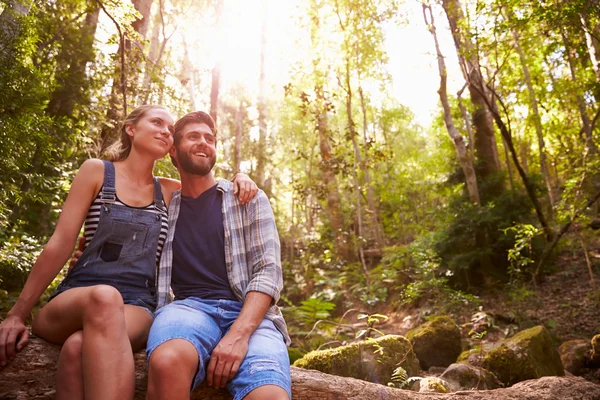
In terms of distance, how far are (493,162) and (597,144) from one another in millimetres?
2631

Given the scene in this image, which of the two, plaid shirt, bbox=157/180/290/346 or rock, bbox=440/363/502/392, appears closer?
plaid shirt, bbox=157/180/290/346

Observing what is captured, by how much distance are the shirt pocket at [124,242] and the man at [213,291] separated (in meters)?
0.19

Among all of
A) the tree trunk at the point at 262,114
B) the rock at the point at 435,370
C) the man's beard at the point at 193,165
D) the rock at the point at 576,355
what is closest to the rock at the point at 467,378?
the rock at the point at 435,370

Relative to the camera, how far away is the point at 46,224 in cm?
881

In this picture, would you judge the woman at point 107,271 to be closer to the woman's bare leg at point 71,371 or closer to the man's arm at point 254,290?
the woman's bare leg at point 71,371

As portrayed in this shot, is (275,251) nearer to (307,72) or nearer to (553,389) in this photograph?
(553,389)

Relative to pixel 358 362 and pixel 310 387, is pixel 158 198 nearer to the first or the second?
pixel 310 387

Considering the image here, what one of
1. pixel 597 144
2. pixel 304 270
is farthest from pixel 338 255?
pixel 597 144

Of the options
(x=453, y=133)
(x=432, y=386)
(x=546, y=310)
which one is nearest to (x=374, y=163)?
(x=453, y=133)

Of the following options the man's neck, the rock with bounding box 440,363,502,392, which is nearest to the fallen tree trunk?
the man's neck

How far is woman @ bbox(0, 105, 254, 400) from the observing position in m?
2.04

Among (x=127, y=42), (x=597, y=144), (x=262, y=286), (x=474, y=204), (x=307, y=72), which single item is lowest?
(x=262, y=286)

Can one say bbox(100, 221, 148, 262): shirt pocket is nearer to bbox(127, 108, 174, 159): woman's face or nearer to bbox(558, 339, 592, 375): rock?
bbox(127, 108, 174, 159): woman's face

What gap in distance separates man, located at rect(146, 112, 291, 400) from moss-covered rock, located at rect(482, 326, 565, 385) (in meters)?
3.65
